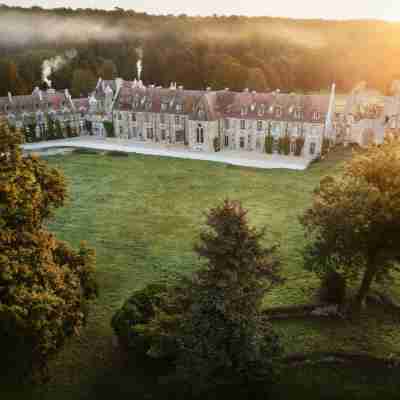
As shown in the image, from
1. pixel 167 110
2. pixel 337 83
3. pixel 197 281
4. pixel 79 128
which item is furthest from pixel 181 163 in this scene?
pixel 337 83

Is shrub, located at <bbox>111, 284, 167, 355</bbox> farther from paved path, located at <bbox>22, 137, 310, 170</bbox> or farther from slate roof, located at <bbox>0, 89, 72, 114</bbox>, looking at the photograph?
slate roof, located at <bbox>0, 89, 72, 114</bbox>

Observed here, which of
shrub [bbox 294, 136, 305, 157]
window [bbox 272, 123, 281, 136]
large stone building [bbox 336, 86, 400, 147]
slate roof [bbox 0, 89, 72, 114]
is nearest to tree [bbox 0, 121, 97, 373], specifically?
window [bbox 272, 123, 281, 136]

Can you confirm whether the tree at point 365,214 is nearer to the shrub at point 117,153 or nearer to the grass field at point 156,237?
the grass field at point 156,237

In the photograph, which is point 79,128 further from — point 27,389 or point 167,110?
point 27,389

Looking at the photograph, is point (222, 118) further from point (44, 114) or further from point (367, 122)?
point (44, 114)

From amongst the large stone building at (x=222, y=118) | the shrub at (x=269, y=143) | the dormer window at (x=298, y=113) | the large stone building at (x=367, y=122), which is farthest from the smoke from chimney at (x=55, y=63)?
the large stone building at (x=367, y=122)

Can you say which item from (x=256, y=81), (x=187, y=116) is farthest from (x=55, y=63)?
(x=187, y=116)

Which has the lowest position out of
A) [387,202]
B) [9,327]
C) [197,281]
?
[9,327]

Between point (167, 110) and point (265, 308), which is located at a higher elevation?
point (167, 110)
